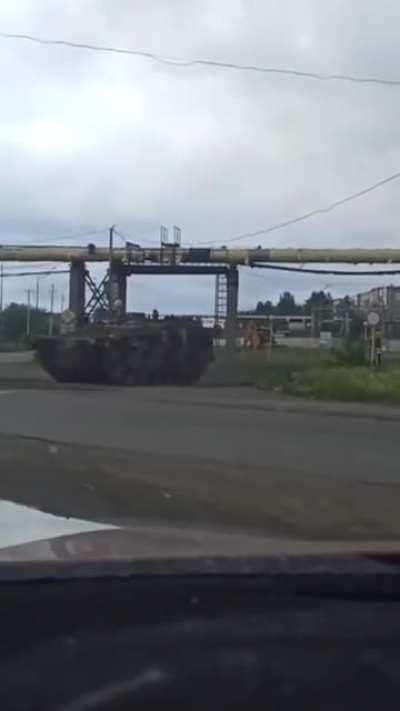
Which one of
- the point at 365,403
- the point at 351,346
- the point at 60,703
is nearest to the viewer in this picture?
the point at 60,703

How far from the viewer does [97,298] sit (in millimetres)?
55781

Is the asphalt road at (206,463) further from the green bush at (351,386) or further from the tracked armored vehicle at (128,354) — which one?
the tracked armored vehicle at (128,354)

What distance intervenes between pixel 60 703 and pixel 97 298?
5397 centimetres

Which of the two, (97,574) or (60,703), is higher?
(97,574)

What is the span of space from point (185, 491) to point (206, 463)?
2.90 metres

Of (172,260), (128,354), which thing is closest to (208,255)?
(172,260)

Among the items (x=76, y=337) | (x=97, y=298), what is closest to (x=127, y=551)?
(x=76, y=337)

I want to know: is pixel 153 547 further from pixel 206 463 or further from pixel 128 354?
pixel 128 354

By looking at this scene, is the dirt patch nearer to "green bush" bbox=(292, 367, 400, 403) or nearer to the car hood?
the car hood

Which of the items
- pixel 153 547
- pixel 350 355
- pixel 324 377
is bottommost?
pixel 324 377

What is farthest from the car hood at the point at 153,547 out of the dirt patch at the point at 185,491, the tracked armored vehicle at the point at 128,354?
Result: the tracked armored vehicle at the point at 128,354

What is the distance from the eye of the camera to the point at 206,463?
13125 mm

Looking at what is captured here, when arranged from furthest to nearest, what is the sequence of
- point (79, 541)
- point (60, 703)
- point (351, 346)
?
1. point (351, 346)
2. point (79, 541)
3. point (60, 703)

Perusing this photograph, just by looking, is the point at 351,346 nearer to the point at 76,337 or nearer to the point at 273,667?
A: the point at 76,337
